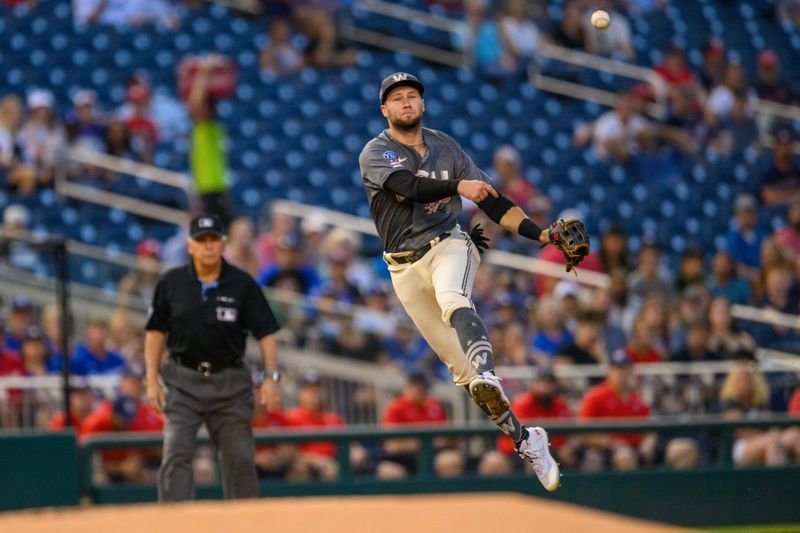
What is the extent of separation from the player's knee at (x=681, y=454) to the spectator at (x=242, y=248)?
12.3 ft

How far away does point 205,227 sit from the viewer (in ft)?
29.4

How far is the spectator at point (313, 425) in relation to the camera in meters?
11.5

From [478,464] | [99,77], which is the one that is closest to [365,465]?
[478,464]

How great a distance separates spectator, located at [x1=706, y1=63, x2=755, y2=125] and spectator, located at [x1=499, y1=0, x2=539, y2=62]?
2.23 meters

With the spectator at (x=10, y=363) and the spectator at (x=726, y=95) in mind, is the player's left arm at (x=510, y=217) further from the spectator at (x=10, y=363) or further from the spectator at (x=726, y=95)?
the spectator at (x=726, y=95)

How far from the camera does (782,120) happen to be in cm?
1841

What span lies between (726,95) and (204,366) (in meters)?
10.6

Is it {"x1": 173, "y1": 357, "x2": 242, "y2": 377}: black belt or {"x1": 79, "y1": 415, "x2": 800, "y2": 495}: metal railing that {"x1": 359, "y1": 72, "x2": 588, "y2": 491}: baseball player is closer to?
{"x1": 173, "y1": 357, "x2": 242, "y2": 377}: black belt

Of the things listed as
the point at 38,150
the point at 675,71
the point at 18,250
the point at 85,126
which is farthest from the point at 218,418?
the point at 675,71

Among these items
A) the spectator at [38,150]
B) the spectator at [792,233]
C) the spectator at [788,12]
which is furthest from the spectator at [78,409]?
the spectator at [788,12]

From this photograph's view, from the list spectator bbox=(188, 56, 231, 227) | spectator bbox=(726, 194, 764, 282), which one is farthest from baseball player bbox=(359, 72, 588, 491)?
spectator bbox=(726, 194, 764, 282)

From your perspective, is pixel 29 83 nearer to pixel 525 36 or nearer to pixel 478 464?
pixel 525 36

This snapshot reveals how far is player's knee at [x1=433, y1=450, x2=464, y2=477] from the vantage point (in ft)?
37.6

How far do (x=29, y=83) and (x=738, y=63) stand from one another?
332 inches
